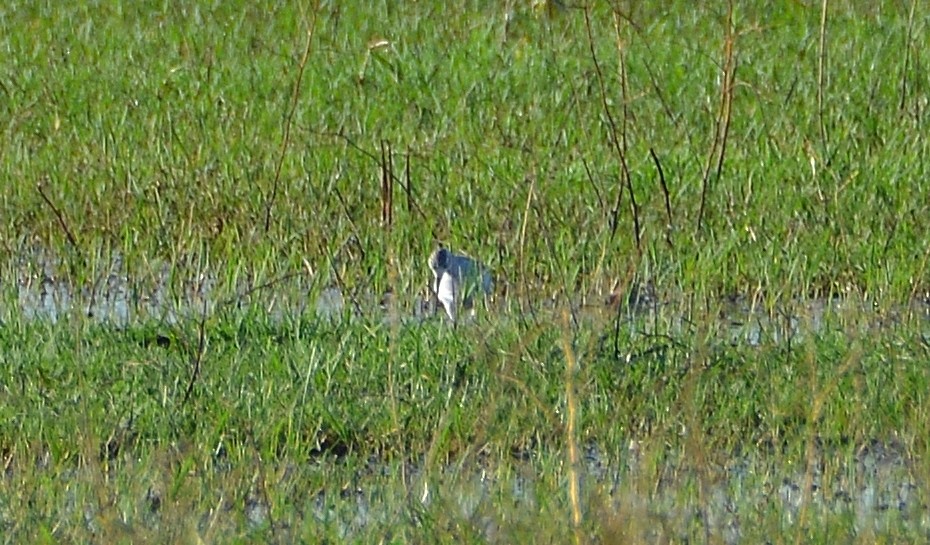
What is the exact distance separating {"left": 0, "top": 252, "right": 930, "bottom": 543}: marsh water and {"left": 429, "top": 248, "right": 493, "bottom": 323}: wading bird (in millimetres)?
70

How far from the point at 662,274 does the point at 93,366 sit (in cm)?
158

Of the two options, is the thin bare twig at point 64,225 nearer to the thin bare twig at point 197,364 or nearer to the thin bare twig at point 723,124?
the thin bare twig at point 197,364

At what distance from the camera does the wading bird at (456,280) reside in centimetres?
445

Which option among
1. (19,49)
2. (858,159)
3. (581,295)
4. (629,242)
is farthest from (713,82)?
(19,49)

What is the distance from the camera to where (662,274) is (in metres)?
4.89

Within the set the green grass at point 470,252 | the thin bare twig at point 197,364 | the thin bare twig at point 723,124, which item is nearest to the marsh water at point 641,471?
the green grass at point 470,252

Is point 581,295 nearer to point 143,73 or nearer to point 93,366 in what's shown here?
point 93,366

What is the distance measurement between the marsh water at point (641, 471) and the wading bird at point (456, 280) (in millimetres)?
70

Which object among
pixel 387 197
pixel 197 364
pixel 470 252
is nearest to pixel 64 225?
pixel 387 197

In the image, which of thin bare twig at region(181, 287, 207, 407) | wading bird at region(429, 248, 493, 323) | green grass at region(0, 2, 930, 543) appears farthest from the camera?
wading bird at region(429, 248, 493, 323)

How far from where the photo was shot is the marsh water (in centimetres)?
310

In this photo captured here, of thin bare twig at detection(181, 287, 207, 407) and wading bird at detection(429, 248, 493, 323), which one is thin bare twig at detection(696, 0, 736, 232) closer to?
wading bird at detection(429, 248, 493, 323)

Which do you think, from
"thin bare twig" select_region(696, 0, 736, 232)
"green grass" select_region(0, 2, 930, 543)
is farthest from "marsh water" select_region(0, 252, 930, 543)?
"thin bare twig" select_region(696, 0, 736, 232)

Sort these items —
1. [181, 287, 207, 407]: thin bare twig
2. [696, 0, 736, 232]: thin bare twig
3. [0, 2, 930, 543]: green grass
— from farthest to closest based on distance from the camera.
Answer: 1. [696, 0, 736, 232]: thin bare twig
2. [181, 287, 207, 407]: thin bare twig
3. [0, 2, 930, 543]: green grass
